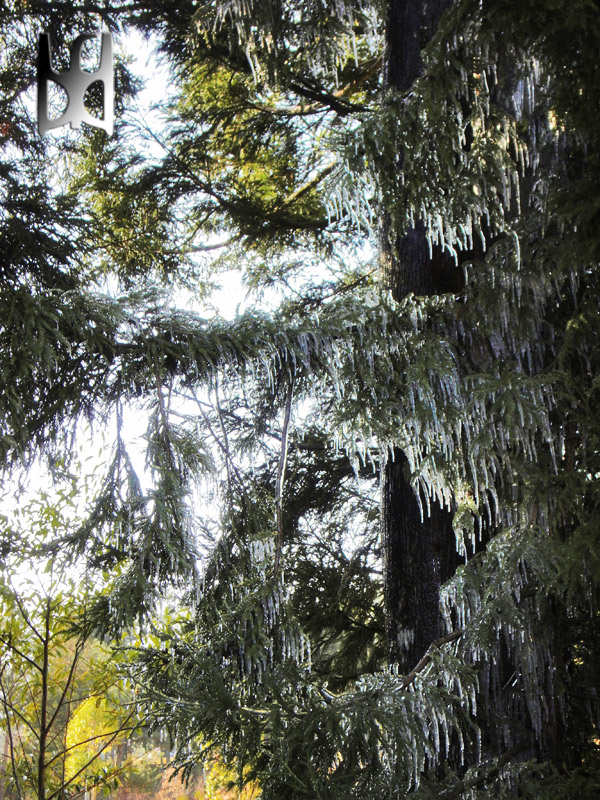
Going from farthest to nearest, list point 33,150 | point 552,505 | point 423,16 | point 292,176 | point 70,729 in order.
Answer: point 70,729 → point 292,176 → point 33,150 → point 423,16 → point 552,505

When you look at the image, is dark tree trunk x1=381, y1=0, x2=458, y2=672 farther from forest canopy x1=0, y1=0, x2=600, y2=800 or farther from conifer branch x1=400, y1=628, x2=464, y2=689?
conifer branch x1=400, y1=628, x2=464, y2=689

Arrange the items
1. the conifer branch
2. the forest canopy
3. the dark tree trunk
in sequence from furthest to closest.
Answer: the dark tree trunk
the conifer branch
the forest canopy

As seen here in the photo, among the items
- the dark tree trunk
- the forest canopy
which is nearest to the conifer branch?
the forest canopy

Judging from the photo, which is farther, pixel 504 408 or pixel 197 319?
pixel 197 319

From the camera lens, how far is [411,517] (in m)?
2.70

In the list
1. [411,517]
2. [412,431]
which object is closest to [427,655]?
[412,431]

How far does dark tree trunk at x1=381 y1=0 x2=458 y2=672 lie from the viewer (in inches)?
101

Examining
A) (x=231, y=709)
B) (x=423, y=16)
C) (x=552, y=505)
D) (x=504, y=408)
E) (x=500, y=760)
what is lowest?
(x=500, y=760)

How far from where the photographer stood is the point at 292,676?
183 cm

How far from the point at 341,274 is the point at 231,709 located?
2.97 meters

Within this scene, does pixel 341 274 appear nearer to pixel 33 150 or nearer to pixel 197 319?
pixel 33 150

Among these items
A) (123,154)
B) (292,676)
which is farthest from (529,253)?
(123,154)

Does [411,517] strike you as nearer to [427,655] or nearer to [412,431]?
[412,431]

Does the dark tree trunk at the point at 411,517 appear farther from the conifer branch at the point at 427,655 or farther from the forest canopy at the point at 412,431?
the conifer branch at the point at 427,655
